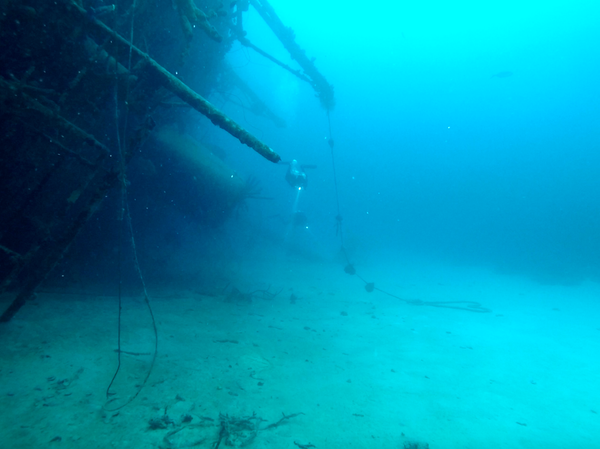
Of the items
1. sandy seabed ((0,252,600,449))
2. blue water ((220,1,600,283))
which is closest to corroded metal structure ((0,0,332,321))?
sandy seabed ((0,252,600,449))

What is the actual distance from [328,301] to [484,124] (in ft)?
395

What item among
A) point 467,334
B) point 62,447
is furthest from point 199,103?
point 467,334

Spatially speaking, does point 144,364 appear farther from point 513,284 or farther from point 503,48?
point 503,48

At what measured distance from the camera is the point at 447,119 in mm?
105875

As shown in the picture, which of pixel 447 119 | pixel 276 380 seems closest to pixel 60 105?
pixel 276 380

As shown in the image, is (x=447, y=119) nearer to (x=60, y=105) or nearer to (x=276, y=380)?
(x=276, y=380)

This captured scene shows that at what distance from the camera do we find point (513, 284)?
66.6 feet

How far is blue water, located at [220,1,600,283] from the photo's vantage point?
6394cm

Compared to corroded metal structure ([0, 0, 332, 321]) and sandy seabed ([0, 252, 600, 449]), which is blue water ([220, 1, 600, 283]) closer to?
sandy seabed ([0, 252, 600, 449])

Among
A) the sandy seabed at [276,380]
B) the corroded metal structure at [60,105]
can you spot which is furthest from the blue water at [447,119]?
the corroded metal structure at [60,105]

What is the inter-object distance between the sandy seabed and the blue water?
42767 mm

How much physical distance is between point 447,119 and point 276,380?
123765 mm

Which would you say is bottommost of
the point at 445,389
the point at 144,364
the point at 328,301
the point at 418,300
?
the point at 144,364

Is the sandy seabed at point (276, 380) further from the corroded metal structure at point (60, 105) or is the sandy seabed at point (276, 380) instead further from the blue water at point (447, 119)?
the blue water at point (447, 119)
